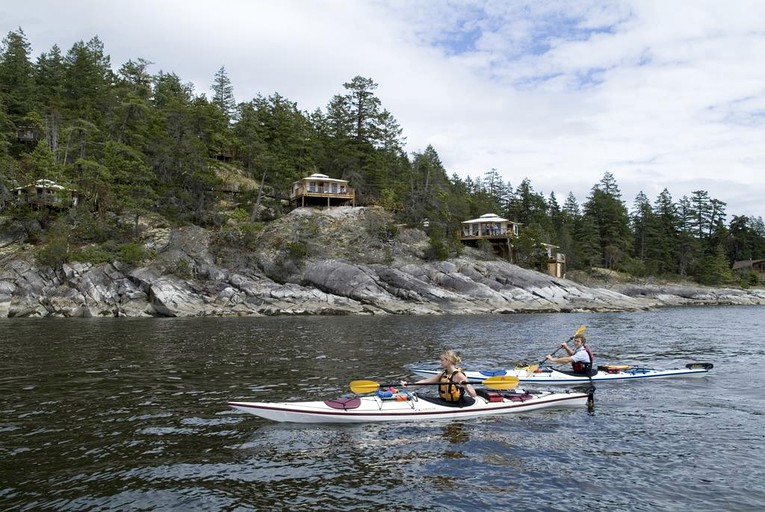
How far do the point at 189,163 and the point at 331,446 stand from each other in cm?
5595

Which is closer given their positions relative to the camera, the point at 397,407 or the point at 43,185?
the point at 397,407

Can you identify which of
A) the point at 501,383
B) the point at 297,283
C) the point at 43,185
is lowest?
the point at 501,383

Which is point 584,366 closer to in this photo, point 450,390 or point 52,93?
point 450,390

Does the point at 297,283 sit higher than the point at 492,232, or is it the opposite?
the point at 492,232

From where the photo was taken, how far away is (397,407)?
11727mm

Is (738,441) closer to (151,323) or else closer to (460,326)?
(460,326)

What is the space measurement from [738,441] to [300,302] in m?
39.1

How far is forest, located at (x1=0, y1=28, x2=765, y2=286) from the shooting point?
173ft

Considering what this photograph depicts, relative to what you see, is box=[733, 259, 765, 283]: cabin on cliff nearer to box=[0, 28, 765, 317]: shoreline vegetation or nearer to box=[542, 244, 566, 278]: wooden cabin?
box=[0, 28, 765, 317]: shoreline vegetation

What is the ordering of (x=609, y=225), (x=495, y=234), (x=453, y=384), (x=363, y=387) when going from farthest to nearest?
(x=609, y=225) → (x=495, y=234) → (x=363, y=387) → (x=453, y=384)

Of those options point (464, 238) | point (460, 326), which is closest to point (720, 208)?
point (464, 238)

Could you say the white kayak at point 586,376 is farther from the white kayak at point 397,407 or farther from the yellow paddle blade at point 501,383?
the white kayak at point 397,407

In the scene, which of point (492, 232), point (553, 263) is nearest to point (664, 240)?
point (553, 263)

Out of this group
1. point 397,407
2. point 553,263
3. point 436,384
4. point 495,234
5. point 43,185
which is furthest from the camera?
point 553,263
